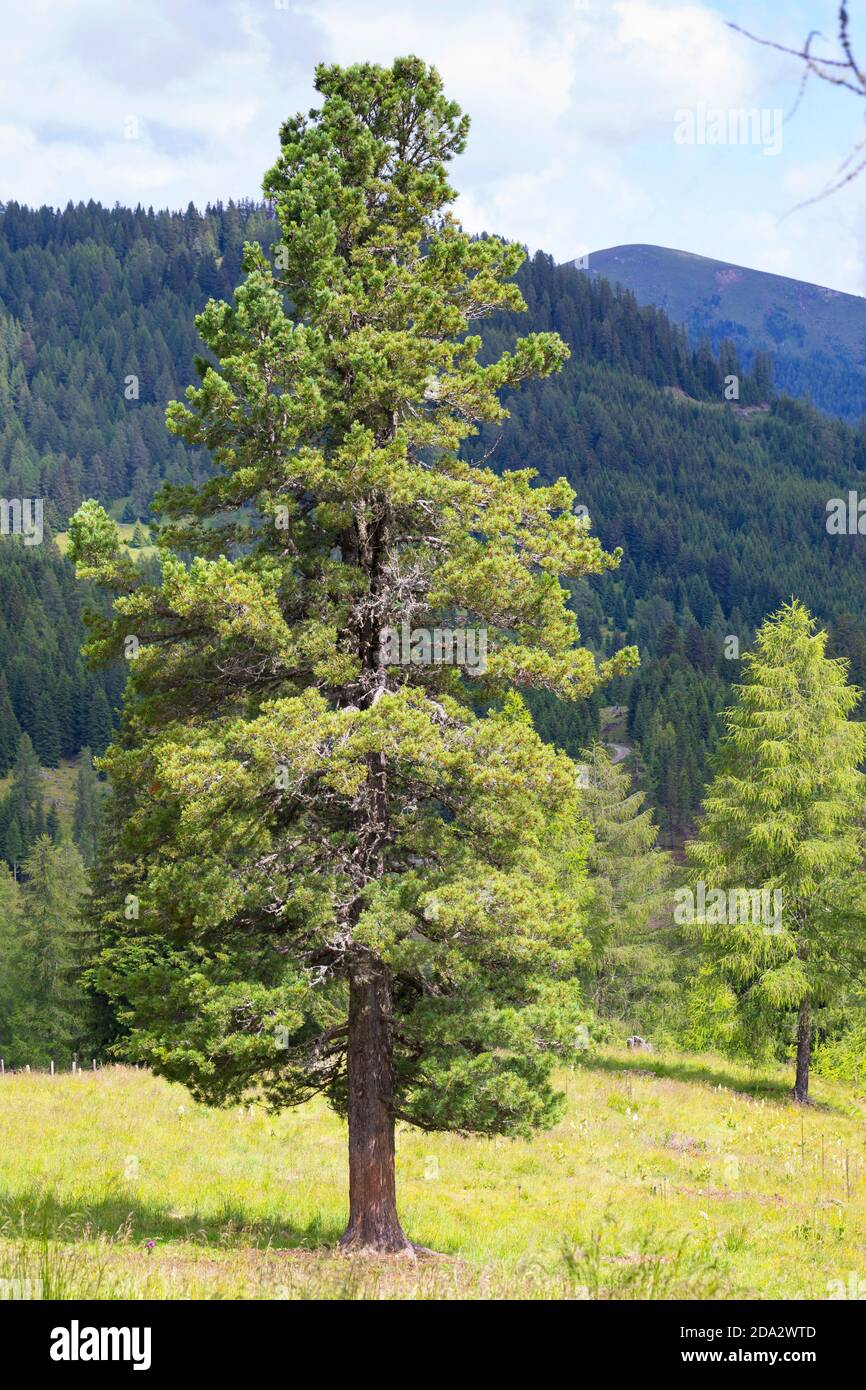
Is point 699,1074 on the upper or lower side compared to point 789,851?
lower

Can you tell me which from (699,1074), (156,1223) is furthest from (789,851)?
(156,1223)

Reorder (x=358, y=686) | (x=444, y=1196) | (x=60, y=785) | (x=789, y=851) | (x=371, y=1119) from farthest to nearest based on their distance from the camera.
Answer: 1. (x=60, y=785)
2. (x=789, y=851)
3. (x=444, y=1196)
4. (x=358, y=686)
5. (x=371, y=1119)

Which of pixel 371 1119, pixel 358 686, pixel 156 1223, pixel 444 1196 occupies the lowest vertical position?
pixel 444 1196

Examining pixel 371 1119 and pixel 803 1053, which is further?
pixel 803 1053

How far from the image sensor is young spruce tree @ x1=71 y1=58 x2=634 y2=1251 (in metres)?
13.1

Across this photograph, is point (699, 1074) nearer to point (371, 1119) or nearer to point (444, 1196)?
point (444, 1196)

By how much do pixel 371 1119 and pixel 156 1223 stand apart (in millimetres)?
3260

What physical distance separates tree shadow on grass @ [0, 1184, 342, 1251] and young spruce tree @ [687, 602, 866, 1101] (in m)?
18.2

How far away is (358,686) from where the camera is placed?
14695 mm

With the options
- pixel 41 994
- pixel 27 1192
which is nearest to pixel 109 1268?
pixel 27 1192

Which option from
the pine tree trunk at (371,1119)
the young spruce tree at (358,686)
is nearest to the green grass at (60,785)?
the young spruce tree at (358,686)

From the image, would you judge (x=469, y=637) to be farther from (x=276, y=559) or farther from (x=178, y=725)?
(x=178, y=725)

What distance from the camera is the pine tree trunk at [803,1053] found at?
1255 inches
